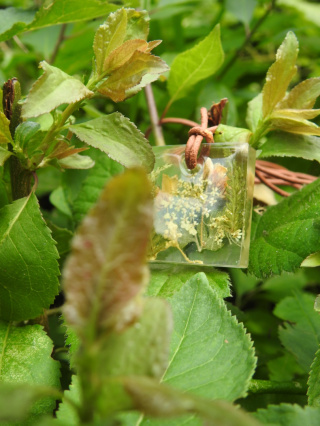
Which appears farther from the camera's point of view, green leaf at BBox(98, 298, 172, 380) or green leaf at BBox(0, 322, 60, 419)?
green leaf at BBox(0, 322, 60, 419)

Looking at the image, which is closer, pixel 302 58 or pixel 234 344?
pixel 234 344

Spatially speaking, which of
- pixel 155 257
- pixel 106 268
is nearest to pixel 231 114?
pixel 155 257

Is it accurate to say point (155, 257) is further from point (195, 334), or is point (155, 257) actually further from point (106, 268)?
point (106, 268)

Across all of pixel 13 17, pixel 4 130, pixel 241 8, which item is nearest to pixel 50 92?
pixel 4 130

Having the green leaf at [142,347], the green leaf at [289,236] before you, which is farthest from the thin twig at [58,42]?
the green leaf at [142,347]

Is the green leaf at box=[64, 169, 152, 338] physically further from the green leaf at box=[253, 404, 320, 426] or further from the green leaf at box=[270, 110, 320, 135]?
the green leaf at box=[270, 110, 320, 135]

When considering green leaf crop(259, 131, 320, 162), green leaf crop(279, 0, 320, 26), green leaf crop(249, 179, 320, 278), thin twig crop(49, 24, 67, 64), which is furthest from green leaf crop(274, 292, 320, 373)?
green leaf crop(279, 0, 320, 26)
